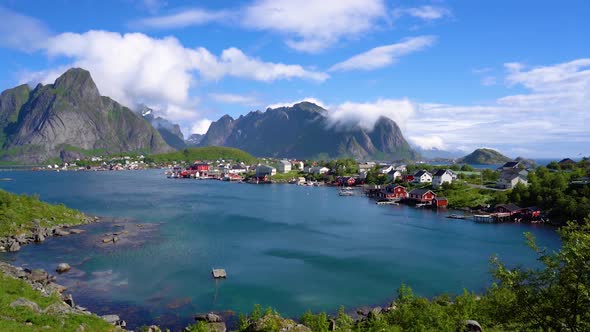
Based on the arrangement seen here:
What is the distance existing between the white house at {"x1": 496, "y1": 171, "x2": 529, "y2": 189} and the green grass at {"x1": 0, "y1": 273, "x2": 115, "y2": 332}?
5480 centimetres

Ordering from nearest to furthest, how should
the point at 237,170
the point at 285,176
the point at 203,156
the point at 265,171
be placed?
the point at 285,176 → the point at 265,171 → the point at 237,170 → the point at 203,156

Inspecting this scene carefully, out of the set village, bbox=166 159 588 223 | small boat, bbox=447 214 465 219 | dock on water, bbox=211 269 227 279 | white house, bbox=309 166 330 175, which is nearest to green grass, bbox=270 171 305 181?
village, bbox=166 159 588 223

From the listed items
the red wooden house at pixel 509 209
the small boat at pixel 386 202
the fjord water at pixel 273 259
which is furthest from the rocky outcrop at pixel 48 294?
the small boat at pixel 386 202

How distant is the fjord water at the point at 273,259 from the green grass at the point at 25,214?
3176 millimetres

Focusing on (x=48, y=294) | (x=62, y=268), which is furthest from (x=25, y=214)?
(x=48, y=294)

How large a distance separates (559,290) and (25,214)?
3524cm

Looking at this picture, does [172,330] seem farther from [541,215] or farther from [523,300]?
[541,215]

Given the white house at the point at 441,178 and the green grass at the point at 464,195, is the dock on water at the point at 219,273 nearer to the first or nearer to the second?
the green grass at the point at 464,195

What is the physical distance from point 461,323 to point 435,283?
9823 mm

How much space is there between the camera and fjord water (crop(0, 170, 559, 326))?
18.5 metres

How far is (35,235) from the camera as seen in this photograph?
1118 inches

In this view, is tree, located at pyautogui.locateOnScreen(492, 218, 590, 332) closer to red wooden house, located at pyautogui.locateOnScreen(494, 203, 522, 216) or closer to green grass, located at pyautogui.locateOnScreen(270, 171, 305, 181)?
red wooden house, located at pyautogui.locateOnScreen(494, 203, 522, 216)

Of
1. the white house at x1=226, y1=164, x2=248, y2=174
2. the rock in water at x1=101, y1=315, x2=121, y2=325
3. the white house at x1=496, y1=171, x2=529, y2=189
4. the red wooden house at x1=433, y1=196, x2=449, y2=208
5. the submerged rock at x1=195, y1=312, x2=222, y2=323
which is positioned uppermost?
the white house at x1=496, y1=171, x2=529, y2=189

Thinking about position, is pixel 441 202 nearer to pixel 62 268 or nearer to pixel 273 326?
pixel 62 268
